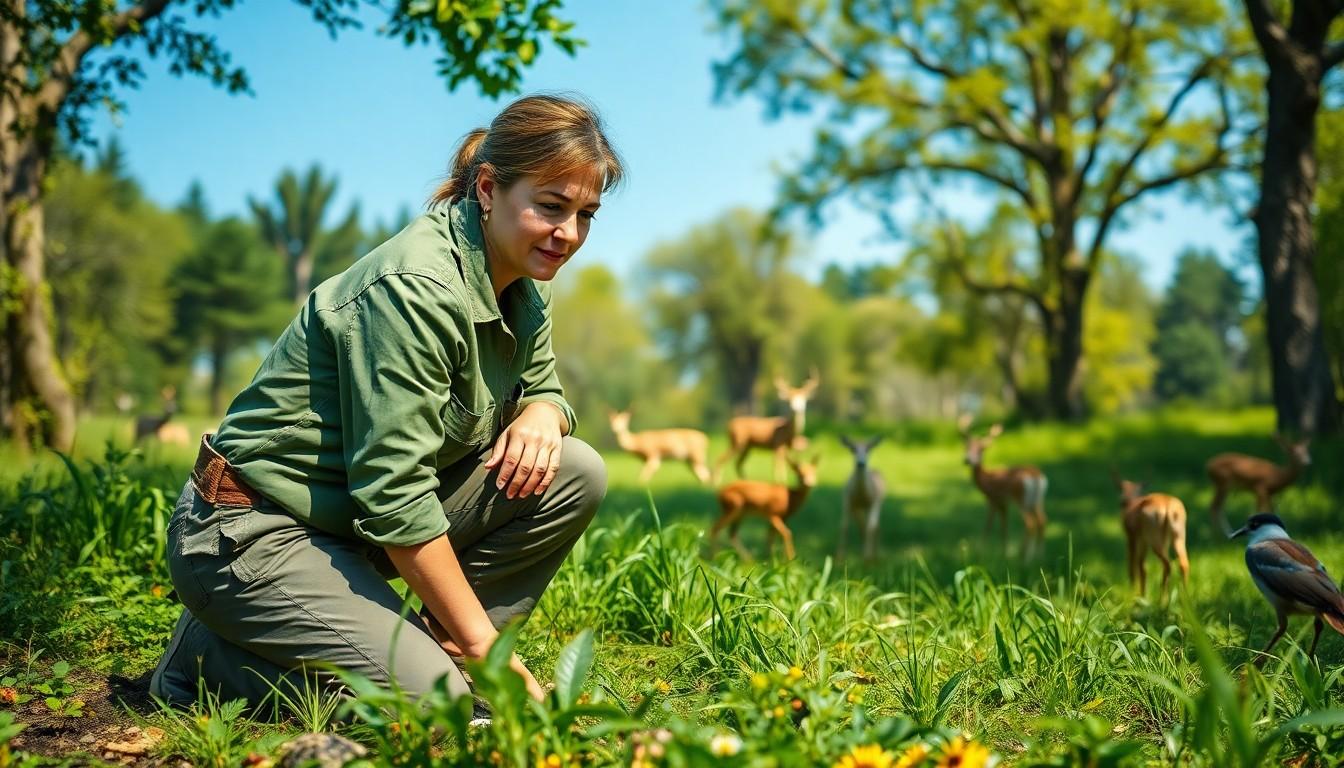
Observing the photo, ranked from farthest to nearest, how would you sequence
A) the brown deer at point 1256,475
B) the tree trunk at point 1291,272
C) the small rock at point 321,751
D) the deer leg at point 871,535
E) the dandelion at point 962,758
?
the tree trunk at point 1291,272, the brown deer at point 1256,475, the deer leg at point 871,535, the small rock at point 321,751, the dandelion at point 962,758

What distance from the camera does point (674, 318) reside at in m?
48.2

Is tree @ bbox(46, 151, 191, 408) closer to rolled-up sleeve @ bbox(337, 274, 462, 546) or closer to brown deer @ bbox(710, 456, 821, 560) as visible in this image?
brown deer @ bbox(710, 456, 821, 560)

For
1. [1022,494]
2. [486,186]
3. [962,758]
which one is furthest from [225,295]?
[962,758]

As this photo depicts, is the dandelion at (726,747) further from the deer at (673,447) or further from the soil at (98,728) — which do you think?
the deer at (673,447)

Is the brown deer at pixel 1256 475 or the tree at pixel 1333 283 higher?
the tree at pixel 1333 283

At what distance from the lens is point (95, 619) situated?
329cm

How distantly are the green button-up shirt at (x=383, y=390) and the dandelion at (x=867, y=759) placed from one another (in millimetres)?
1108

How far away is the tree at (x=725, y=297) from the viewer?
47125 millimetres

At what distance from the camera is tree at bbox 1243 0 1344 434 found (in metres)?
8.41

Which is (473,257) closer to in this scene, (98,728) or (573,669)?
(573,669)

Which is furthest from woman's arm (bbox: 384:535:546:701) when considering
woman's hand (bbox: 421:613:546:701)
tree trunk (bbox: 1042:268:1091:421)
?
tree trunk (bbox: 1042:268:1091:421)

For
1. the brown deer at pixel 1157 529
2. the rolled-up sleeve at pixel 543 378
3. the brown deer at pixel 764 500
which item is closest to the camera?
the rolled-up sleeve at pixel 543 378

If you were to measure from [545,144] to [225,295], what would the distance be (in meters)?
55.9

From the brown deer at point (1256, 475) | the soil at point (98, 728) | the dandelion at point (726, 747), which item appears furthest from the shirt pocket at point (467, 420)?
the brown deer at point (1256, 475)
